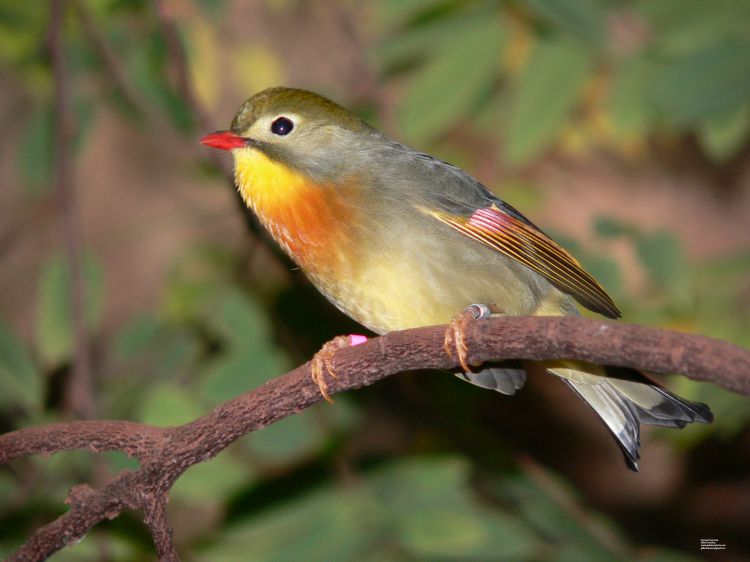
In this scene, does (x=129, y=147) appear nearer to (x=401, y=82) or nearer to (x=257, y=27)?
(x=257, y=27)

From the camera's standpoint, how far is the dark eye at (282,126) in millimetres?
3311

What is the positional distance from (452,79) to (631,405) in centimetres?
183

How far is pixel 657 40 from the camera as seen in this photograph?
4438mm

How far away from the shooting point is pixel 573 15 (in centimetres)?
392

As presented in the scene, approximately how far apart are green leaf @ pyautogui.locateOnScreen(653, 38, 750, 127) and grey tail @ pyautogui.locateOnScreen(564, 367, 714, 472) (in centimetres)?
136

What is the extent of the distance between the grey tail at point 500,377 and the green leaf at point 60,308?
2.00 metres

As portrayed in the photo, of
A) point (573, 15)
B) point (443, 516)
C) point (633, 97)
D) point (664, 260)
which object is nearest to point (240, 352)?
point (443, 516)

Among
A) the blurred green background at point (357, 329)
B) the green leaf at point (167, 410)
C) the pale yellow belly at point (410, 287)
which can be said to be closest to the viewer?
the pale yellow belly at point (410, 287)

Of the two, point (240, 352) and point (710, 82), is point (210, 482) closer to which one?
point (240, 352)

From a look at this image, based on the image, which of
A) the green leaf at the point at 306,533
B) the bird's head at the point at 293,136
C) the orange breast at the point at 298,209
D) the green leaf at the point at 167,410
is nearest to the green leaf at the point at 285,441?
the green leaf at the point at 306,533

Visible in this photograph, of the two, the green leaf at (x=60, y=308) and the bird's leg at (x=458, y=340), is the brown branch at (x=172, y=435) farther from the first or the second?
the green leaf at (x=60, y=308)

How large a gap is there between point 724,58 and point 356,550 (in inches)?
102

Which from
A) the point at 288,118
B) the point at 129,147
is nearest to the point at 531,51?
the point at 288,118

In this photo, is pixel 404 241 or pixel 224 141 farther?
pixel 224 141
